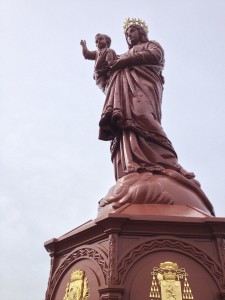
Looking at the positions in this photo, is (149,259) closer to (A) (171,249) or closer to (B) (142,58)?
(A) (171,249)

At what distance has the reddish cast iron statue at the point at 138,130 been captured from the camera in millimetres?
4660

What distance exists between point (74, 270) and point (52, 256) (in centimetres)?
66

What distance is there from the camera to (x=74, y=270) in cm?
377

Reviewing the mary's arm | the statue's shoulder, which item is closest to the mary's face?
the statue's shoulder

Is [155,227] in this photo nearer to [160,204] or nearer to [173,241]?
[173,241]

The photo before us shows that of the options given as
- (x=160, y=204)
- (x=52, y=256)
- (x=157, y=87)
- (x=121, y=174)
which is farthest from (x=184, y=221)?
(x=157, y=87)

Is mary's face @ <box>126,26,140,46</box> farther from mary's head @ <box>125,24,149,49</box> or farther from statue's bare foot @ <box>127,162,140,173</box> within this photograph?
statue's bare foot @ <box>127,162,140,173</box>

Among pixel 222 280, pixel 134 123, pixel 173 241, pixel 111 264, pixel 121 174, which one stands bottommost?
pixel 222 280

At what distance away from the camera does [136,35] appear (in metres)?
8.22

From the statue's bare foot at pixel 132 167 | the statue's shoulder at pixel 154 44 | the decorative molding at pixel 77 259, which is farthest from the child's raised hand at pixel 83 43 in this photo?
the decorative molding at pixel 77 259

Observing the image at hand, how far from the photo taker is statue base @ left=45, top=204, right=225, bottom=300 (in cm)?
309

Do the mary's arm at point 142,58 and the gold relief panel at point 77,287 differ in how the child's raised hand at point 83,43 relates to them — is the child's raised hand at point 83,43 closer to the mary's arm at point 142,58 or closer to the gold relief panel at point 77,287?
the mary's arm at point 142,58

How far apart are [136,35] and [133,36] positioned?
84 mm

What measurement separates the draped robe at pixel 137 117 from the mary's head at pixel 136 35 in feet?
2.24
